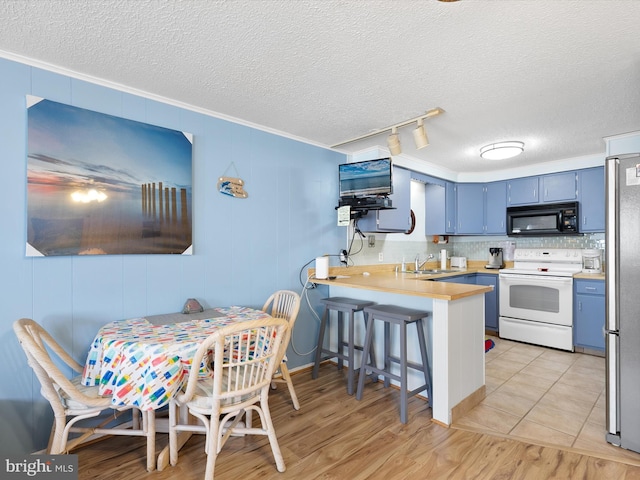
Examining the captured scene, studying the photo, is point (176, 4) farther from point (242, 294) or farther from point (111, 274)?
point (242, 294)

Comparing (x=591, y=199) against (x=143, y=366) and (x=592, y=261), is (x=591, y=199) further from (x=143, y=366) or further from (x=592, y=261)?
(x=143, y=366)

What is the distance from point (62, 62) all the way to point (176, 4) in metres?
1.02

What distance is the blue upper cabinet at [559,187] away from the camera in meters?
4.09

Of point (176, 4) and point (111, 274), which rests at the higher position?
point (176, 4)

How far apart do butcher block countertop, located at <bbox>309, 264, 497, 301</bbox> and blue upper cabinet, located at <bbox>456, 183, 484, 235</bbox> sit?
0.68m

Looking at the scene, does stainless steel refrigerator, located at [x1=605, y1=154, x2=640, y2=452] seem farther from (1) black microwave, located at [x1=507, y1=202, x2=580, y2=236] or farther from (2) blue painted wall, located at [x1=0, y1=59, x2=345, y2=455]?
(1) black microwave, located at [x1=507, y1=202, x2=580, y2=236]

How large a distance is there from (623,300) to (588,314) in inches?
86.7

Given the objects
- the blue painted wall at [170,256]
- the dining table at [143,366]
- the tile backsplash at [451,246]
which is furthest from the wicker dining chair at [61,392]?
the tile backsplash at [451,246]

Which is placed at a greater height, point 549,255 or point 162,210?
point 162,210

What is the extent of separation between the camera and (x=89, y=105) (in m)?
2.15

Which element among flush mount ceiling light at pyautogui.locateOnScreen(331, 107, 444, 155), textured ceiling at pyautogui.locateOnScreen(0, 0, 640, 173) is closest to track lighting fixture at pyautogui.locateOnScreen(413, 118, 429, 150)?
flush mount ceiling light at pyautogui.locateOnScreen(331, 107, 444, 155)

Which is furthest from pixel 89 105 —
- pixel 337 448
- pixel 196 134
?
pixel 337 448

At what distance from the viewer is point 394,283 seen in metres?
2.92

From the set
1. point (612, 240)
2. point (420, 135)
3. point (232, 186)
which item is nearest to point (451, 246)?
point (420, 135)
